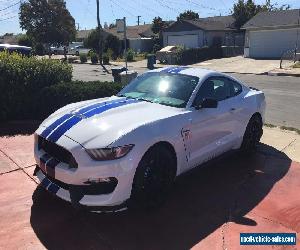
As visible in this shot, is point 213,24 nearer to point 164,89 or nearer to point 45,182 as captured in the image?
point 164,89

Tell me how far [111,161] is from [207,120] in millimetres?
1810

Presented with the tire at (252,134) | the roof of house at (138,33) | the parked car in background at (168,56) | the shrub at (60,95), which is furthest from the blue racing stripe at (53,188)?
the roof of house at (138,33)

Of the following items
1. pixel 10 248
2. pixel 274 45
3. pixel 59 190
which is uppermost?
pixel 274 45

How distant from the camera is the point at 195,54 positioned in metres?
35.6

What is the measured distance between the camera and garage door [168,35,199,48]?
42.1 m

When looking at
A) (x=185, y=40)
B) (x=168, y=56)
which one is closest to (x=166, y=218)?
(x=168, y=56)

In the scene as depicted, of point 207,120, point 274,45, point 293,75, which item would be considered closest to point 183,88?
point 207,120

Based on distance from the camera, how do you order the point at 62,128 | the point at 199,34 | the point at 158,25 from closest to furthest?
1. the point at 62,128
2. the point at 199,34
3. the point at 158,25

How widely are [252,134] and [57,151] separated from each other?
3.69 metres

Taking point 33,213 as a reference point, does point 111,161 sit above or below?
above

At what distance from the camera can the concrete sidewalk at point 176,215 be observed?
399 cm

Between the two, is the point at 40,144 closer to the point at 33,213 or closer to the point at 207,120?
the point at 33,213

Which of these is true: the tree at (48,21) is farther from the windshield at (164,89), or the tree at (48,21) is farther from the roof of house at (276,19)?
the windshield at (164,89)

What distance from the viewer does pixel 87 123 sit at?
4.42 meters
